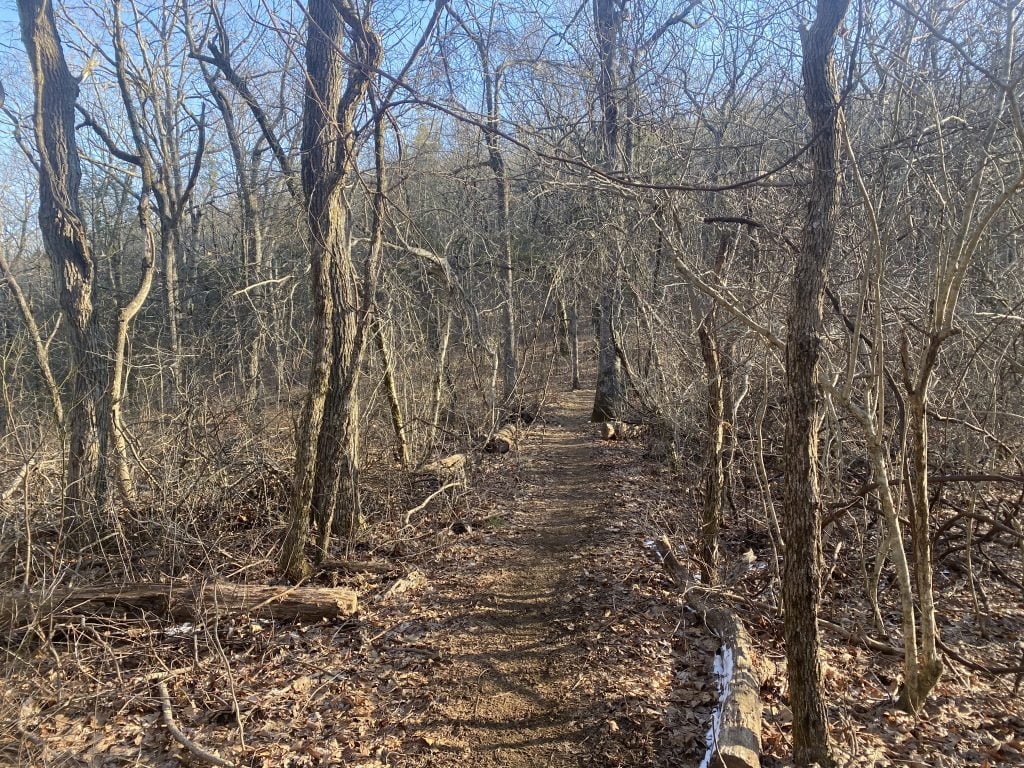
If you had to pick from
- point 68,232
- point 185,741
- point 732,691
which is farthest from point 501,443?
point 185,741

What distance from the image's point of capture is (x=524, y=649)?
14.7 ft

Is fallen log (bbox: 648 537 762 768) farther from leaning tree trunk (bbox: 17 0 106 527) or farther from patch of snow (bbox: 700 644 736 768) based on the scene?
leaning tree trunk (bbox: 17 0 106 527)

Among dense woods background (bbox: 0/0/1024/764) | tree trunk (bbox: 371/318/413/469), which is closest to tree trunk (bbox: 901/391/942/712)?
dense woods background (bbox: 0/0/1024/764)

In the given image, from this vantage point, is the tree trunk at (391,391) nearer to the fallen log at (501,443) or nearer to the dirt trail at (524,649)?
the dirt trail at (524,649)

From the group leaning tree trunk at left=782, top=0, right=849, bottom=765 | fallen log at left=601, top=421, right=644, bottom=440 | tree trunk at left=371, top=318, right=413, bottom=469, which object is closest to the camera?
leaning tree trunk at left=782, top=0, right=849, bottom=765

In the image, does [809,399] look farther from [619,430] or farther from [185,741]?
[619,430]

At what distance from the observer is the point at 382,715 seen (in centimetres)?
379

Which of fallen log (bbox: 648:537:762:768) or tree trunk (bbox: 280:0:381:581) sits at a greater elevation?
tree trunk (bbox: 280:0:381:581)

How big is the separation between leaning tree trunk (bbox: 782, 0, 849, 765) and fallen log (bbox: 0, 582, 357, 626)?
338 centimetres

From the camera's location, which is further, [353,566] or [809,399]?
[353,566]

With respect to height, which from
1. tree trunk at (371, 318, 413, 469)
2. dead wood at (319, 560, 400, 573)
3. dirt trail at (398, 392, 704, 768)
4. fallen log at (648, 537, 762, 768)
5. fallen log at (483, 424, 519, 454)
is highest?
tree trunk at (371, 318, 413, 469)

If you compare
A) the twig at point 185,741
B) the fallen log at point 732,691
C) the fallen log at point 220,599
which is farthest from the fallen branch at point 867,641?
the twig at point 185,741

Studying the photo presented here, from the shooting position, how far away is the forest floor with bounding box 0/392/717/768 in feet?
11.1

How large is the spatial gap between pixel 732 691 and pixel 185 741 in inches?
120
